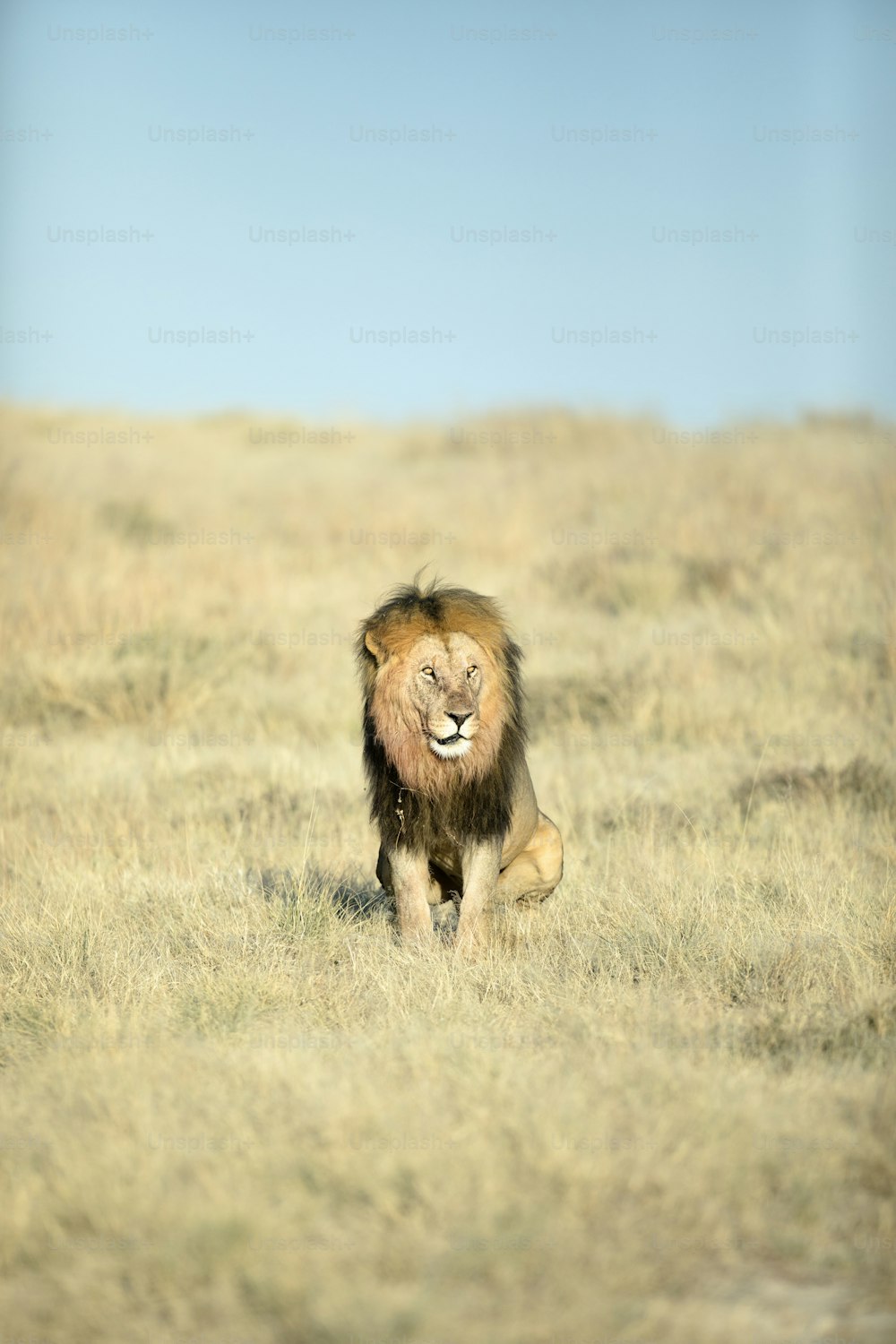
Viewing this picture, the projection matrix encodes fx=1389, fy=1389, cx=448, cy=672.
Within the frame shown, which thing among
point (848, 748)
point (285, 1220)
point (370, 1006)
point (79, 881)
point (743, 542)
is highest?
point (743, 542)

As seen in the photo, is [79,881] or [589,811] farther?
[589,811]

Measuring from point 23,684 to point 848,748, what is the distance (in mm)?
5884

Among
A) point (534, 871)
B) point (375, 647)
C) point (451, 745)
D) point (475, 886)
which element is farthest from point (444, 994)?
point (375, 647)

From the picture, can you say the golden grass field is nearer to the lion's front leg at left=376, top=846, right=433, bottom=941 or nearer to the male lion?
the lion's front leg at left=376, top=846, right=433, bottom=941

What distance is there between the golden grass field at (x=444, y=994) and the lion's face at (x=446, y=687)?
2.71 ft

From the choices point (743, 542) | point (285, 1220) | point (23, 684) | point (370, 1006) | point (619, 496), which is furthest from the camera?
point (619, 496)

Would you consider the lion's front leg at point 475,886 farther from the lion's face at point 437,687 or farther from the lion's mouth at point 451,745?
the lion's mouth at point 451,745

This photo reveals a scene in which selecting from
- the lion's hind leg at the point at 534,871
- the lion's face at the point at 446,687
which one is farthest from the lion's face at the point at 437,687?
the lion's hind leg at the point at 534,871

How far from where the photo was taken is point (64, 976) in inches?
201

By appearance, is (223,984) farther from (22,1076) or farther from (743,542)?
(743,542)

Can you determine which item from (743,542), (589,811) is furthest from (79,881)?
(743,542)

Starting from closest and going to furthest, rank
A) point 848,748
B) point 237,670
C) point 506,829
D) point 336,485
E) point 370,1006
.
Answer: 1. point 370,1006
2. point 506,829
3. point 848,748
4. point 237,670
5. point 336,485

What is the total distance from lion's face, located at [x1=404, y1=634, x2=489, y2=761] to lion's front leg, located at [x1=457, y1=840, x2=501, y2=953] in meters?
0.42

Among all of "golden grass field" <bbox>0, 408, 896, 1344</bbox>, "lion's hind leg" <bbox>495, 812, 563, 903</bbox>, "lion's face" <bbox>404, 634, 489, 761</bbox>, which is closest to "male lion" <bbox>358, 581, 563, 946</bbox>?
"lion's face" <bbox>404, 634, 489, 761</bbox>
